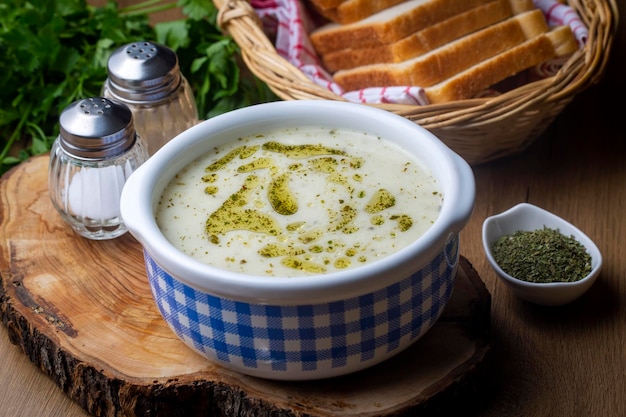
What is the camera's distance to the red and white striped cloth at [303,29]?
271cm

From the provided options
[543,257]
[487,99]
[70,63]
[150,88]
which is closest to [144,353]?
[150,88]

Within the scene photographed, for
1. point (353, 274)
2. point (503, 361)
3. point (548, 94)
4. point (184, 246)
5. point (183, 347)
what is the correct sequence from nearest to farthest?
1. point (353, 274)
2. point (184, 246)
3. point (183, 347)
4. point (503, 361)
5. point (548, 94)

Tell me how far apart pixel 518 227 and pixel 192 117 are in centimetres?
93

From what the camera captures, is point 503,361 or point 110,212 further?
point 110,212

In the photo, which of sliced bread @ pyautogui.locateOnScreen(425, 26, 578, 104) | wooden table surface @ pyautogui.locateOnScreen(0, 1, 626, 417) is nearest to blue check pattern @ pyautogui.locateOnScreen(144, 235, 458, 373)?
wooden table surface @ pyautogui.locateOnScreen(0, 1, 626, 417)

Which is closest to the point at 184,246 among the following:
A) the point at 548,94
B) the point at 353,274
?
the point at 353,274

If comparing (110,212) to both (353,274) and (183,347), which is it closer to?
(183,347)

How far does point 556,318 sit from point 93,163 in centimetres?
116

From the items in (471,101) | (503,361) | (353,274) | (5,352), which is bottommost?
(5,352)

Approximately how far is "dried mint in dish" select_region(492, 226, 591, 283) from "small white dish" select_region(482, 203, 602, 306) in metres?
0.02

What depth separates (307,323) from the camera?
1.70 meters

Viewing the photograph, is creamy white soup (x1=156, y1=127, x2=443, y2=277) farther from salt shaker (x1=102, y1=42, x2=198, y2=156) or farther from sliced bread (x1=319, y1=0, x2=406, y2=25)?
sliced bread (x1=319, y1=0, x2=406, y2=25)

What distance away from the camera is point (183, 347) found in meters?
1.94

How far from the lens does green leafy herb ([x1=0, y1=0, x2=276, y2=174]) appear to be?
282 centimetres
